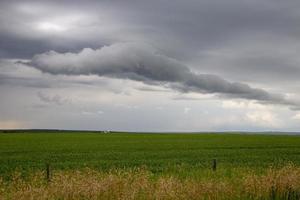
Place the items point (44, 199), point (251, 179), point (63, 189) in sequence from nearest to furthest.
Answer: point (44, 199), point (63, 189), point (251, 179)

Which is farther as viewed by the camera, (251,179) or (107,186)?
(251,179)

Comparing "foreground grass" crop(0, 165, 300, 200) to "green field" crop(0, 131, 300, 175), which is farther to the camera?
"green field" crop(0, 131, 300, 175)

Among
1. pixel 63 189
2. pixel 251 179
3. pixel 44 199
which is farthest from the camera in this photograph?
pixel 251 179

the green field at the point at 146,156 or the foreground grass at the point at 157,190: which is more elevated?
the foreground grass at the point at 157,190

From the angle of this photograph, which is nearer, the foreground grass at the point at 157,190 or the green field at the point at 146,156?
the foreground grass at the point at 157,190

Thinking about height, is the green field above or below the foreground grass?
below

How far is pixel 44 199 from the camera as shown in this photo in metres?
13.3

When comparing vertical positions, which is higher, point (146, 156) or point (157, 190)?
point (157, 190)

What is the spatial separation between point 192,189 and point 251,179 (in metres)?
2.51

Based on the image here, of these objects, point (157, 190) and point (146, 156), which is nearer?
point (157, 190)

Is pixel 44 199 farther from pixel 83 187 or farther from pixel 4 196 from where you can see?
pixel 4 196

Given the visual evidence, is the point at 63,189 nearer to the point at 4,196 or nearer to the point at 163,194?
the point at 4,196

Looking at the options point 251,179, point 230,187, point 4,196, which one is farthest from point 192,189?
point 4,196

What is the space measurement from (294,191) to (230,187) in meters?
2.10
